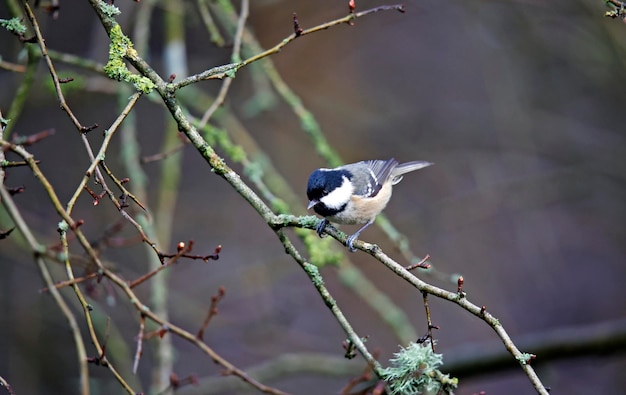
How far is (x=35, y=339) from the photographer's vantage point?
5289 mm

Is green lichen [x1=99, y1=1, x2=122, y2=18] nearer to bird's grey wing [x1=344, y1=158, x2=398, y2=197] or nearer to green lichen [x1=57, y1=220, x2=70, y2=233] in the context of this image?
green lichen [x1=57, y1=220, x2=70, y2=233]

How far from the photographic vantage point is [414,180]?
Answer: 305 inches

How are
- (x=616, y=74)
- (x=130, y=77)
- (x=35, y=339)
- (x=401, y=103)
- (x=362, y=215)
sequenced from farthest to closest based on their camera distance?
(x=401, y=103), (x=616, y=74), (x=35, y=339), (x=362, y=215), (x=130, y=77)

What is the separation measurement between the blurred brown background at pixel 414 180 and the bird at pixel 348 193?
4.51ft

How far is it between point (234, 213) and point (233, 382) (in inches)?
122

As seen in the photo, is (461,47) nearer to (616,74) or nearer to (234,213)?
(616,74)

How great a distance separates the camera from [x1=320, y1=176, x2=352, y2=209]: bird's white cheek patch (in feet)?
11.3

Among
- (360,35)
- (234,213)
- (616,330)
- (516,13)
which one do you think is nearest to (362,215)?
(616,330)

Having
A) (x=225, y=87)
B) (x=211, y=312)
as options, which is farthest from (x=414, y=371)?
(x=225, y=87)

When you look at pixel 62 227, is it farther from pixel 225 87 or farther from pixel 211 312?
pixel 225 87

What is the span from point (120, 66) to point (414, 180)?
18.7ft

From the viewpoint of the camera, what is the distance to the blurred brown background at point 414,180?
560 cm

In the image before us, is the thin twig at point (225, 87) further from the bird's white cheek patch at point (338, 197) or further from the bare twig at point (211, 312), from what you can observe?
the bare twig at point (211, 312)

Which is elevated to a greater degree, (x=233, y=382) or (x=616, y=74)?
(x=616, y=74)
